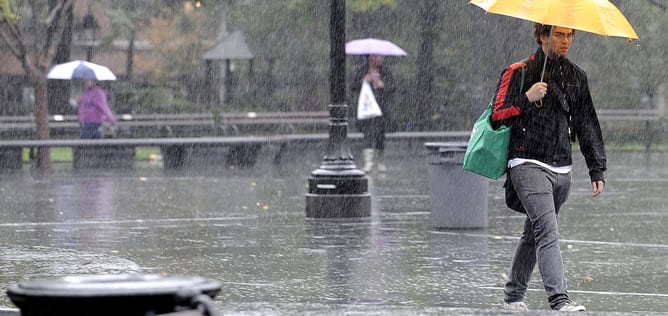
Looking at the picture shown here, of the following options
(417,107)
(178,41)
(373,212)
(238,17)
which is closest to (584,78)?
(373,212)

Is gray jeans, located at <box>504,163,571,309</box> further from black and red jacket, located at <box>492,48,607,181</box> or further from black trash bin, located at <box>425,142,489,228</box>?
black trash bin, located at <box>425,142,489,228</box>

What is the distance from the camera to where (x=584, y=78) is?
8.21 metres

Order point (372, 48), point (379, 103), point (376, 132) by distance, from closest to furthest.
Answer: point (376, 132), point (379, 103), point (372, 48)

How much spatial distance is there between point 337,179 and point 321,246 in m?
2.60

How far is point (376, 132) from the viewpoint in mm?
27297

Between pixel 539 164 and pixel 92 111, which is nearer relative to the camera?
pixel 539 164

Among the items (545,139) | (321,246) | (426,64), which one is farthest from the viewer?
(426,64)

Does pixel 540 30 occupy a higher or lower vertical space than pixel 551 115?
higher

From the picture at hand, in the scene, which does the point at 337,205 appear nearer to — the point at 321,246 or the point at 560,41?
the point at 321,246

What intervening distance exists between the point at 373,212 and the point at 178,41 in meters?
26.8

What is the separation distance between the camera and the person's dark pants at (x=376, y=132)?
89.2 feet

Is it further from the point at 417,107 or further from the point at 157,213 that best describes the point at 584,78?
the point at 417,107

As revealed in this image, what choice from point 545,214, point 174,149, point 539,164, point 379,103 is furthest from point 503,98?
point 379,103

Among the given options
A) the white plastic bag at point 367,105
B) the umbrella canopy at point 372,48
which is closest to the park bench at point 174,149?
the white plastic bag at point 367,105
